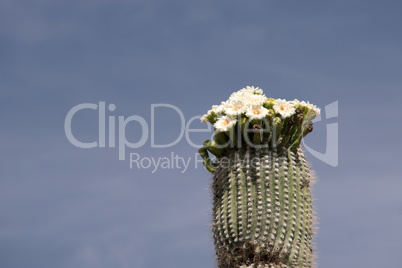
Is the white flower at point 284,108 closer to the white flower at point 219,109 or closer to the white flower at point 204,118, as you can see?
the white flower at point 219,109

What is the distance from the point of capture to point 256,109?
12.7 m

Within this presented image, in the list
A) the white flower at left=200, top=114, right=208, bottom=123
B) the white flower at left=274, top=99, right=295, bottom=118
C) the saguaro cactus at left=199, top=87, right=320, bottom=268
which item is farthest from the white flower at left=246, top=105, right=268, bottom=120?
the white flower at left=200, top=114, right=208, bottom=123

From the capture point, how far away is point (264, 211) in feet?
39.5

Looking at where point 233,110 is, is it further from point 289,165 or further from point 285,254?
point 285,254

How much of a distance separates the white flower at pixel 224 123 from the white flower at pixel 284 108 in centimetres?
83

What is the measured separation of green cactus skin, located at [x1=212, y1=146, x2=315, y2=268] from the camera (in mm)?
12047

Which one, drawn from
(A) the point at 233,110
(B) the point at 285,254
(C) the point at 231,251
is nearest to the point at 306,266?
(B) the point at 285,254

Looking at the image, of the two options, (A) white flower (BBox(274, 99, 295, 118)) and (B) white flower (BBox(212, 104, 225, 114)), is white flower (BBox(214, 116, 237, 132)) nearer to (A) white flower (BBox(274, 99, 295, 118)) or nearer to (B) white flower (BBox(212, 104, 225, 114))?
(B) white flower (BBox(212, 104, 225, 114))

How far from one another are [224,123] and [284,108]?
116 centimetres

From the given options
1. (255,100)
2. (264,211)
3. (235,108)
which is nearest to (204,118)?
(235,108)

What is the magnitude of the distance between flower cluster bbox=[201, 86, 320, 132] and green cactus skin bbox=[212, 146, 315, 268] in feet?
1.92

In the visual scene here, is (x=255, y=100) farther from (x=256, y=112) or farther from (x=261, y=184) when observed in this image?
(x=261, y=184)

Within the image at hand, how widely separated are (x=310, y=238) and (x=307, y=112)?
2.39 m

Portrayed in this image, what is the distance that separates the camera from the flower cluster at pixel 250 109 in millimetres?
12586
